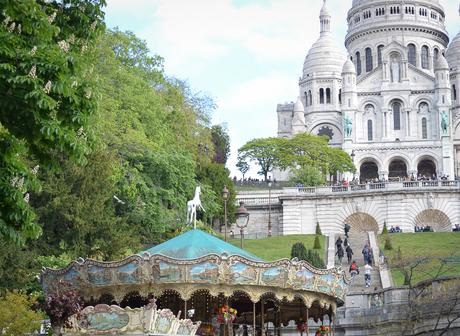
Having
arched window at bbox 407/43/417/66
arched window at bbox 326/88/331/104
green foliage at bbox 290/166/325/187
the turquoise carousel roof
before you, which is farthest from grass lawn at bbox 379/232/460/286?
arched window at bbox 407/43/417/66

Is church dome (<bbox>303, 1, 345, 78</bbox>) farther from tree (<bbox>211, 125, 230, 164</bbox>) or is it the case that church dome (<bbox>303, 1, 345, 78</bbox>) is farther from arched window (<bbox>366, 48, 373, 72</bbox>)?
tree (<bbox>211, 125, 230, 164</bbox>)

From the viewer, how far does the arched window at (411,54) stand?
106m

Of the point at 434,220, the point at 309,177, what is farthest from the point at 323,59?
the point at 434,220

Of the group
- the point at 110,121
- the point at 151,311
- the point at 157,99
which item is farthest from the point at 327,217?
the point at 151,311

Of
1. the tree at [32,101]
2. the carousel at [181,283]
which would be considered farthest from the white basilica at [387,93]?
the tree at [32,101]

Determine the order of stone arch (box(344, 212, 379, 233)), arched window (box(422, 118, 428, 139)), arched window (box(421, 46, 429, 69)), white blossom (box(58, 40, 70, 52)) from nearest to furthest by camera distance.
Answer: white blossom (box(58, 40, 70, 52)) < stone arch (box(344, 212, 379, 233)) < arched window (box(422, 118, 428, 139)) < arched window (box(421, 46, 429, 69))

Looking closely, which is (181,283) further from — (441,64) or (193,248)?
(441,64)

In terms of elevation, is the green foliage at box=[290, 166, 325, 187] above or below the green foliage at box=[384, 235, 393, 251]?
above

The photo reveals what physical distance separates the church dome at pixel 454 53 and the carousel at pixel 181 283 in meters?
77.3

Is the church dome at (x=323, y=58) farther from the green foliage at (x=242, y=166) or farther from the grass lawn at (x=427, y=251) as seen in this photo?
the grass lawn at (x=427, y=251)

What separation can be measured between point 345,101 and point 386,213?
32.3 m

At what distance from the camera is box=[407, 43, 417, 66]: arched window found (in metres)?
106

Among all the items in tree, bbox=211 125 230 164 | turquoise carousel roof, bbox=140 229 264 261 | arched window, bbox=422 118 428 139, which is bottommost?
turquoise carousel roof, bbox=140 229 264 261

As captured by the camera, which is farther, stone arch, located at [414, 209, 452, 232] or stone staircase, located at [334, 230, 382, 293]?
stone arch, located at [414, 209, 452, 232]
